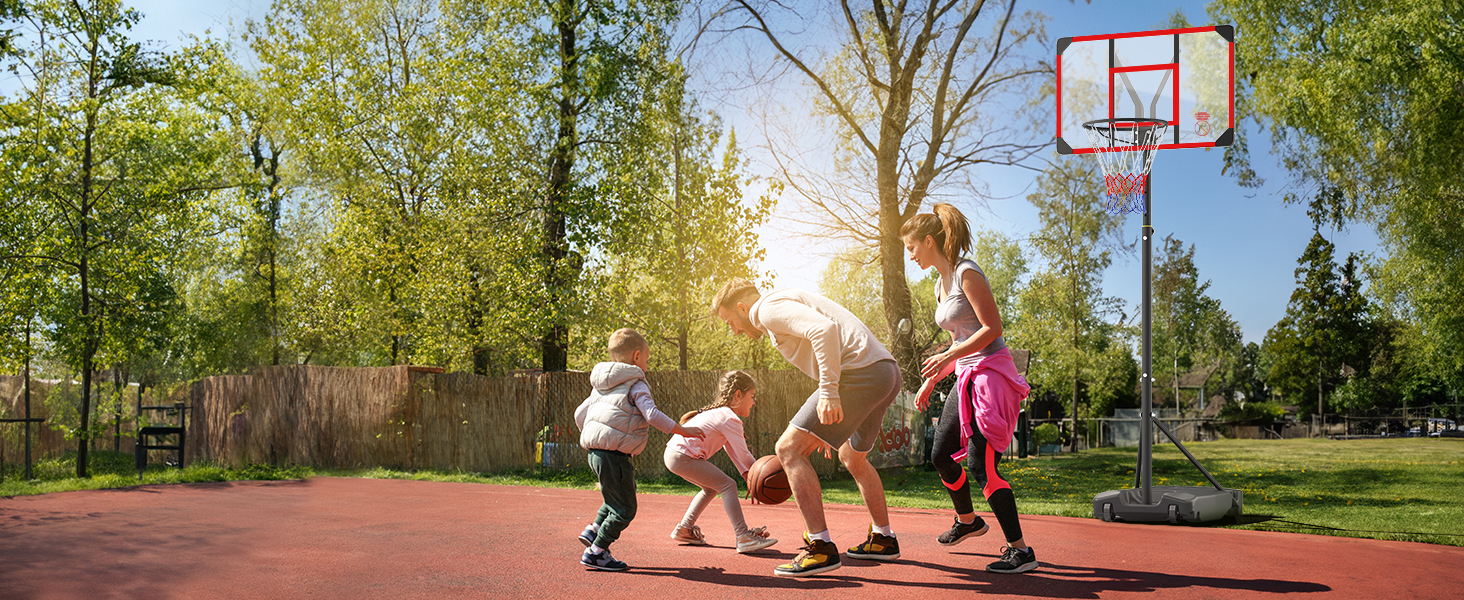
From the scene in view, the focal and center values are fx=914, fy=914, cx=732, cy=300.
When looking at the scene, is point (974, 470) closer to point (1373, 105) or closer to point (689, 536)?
point (689, 536)

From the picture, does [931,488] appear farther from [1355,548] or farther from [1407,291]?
[1407,291]

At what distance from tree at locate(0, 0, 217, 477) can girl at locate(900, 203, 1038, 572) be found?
14.0 metres

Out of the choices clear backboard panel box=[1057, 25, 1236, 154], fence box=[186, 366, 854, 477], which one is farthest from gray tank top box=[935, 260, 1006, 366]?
fence box=[186, 366, 854, 477]

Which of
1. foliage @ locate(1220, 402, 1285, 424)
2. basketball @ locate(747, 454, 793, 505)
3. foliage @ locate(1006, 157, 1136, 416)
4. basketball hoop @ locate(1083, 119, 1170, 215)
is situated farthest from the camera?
foliage @ locate(1220, 402, 1285, 424)

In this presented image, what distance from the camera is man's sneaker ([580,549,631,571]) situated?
17.9ft

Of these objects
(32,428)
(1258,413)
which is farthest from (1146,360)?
(1258,413)

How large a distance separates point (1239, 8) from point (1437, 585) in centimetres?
1664

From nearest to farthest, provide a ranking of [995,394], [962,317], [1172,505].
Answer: [995,394]
[962,317]
[1172,505]

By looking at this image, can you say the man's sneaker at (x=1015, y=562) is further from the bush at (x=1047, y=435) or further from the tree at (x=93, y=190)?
the bush at (x=1047, y=435)

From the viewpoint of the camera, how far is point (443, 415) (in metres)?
15.8

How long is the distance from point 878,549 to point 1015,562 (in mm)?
797

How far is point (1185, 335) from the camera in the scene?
236 feet

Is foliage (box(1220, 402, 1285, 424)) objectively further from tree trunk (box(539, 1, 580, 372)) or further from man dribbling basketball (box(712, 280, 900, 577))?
man dribbling basketball (box(712, 280, 900, 577))

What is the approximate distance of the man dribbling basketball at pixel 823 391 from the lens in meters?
4.96
